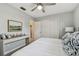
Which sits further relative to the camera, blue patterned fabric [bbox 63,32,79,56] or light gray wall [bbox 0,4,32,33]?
light gray wall [bbox 0,4,32,33]

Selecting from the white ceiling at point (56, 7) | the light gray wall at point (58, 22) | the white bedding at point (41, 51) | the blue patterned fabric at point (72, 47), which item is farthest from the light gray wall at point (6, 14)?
the blue patterned fabric at point (72, 47)

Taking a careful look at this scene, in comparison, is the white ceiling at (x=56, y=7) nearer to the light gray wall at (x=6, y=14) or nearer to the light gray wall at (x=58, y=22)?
the light gray wall at (x=6, y=14)

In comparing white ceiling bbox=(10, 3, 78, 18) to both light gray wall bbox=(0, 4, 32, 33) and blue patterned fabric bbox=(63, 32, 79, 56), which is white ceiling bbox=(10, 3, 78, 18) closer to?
light gray wall bbox=(0, 4, 32, 33)

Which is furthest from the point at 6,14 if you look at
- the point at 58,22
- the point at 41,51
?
the point at 58,22

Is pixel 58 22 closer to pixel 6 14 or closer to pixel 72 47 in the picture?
pixel 6 14

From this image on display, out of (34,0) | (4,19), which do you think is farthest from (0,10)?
(34,0)

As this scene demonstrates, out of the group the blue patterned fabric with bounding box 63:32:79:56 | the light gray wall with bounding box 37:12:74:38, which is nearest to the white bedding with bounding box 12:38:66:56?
the blue patterned fabric with bounding box 63:32:79:56

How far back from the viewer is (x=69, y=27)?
377 centimetres

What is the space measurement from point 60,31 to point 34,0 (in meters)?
3.48

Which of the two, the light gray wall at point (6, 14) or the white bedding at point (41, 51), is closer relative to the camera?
the white bedding at point (41, 51)

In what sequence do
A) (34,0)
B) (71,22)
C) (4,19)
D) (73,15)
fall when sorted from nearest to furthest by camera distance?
(34,0) → (4,19) → (73,15) → (71,22)

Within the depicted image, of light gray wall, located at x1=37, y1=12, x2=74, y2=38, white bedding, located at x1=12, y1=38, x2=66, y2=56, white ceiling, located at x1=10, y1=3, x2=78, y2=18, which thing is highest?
white ceiling, located at x1=10, y1=3, x2=78, y2=18

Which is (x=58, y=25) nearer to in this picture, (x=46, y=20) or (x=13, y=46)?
(x=46, y=20)

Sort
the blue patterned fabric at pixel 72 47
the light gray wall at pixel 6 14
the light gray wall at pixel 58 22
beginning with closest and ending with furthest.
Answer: the blue patterned fabric at pixel 72 47 → the light gray wall at pixel 6 14 → the light gray wall at pixel 58 22
